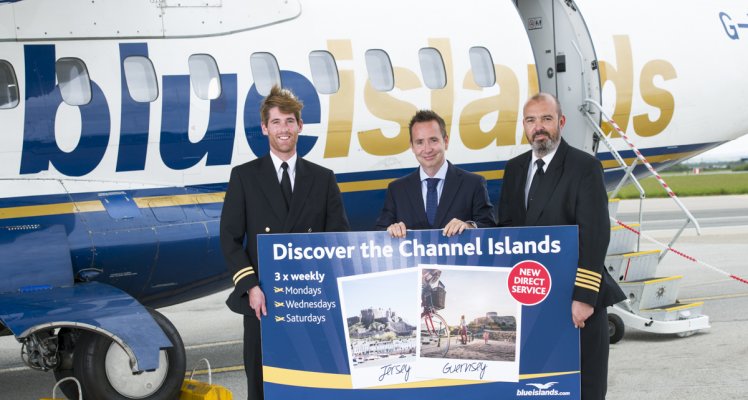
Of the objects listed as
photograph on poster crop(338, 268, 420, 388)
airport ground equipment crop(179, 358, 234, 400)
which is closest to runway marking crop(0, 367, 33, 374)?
airport ground equipment crop(179, 358, 234, 400)

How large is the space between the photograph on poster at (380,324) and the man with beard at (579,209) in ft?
2.62

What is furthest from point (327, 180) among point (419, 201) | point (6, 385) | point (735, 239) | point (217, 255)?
point (735, 239)

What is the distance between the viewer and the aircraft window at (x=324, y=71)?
9.28 metres

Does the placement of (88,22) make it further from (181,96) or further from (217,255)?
(217,255)

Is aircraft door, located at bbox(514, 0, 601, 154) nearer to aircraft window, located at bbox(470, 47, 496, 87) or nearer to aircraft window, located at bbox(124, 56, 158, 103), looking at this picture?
aircraft window, located at bbox(470, 47, 496, 87)

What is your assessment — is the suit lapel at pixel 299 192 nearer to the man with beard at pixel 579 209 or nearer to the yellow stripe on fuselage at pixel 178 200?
the man with beard at pixel 579 209

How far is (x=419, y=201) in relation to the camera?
18.5 ft

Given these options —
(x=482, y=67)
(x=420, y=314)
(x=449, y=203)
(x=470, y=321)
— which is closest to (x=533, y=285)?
(x=470, y=321)

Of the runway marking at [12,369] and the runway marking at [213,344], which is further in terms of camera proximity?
the runway marking at [213,344]

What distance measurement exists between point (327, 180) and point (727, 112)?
7.67 meters

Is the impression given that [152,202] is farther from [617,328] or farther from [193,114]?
[617,328]

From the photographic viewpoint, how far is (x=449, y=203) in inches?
219

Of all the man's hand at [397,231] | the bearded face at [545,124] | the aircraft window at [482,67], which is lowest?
the man's hand at [397,231]

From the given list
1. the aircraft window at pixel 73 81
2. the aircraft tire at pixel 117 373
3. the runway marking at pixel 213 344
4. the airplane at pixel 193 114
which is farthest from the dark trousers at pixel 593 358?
the runway marking at pixel 213 344
